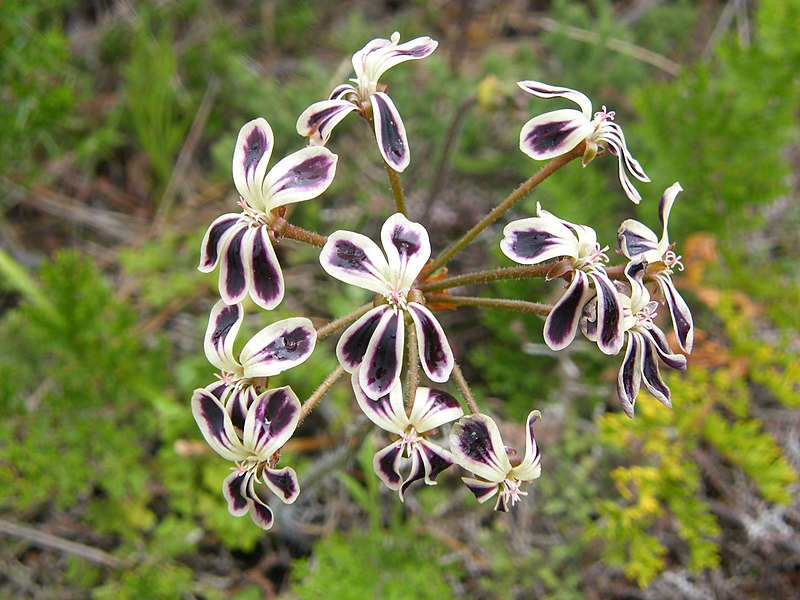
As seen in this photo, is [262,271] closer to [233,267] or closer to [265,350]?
[233,267]

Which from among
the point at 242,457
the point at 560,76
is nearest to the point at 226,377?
the point at 242,457

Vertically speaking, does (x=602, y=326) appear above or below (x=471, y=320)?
above

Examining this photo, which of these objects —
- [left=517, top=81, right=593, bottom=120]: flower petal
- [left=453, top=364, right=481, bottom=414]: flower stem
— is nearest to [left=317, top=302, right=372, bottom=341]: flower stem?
[left=453, top=364, right=481, bottom=414]: flower stem

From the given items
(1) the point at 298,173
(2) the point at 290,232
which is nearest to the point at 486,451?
(2) the point at 290,232

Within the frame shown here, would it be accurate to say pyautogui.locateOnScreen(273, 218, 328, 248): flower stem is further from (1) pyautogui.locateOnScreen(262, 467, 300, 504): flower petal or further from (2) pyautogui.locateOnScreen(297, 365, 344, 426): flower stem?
(1) pyautogui.locateOnScreen(262, 467, 300, 504): flower petal

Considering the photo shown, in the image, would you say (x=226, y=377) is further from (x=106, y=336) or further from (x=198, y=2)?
(x=198, y=2)
